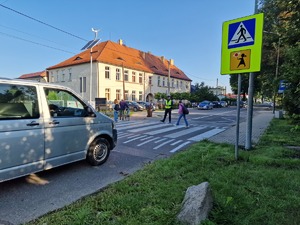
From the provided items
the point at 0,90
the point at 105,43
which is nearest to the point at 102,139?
the point at 0,90

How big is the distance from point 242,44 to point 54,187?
5092mm

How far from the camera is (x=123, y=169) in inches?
217

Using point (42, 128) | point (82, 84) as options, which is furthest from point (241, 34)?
point (82, 84)

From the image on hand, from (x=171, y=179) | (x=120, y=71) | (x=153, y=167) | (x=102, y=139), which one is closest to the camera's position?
(x=171, y=179)

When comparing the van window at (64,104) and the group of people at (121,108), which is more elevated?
the van window at (64,104)

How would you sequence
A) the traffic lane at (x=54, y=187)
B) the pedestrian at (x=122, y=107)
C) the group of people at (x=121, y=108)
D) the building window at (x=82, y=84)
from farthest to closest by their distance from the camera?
the building window at (x=82, y=84) → the pedestrian at (x=122, y=107) → the group of people at (x=121, y=108) → the traffic lane at (x=54, y=187)

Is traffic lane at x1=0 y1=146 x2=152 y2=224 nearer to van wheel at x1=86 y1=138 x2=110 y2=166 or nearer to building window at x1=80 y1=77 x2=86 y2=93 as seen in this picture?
van wheel at x1=86 y1=138 x2=110 y2=166

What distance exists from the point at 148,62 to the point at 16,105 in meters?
49.3

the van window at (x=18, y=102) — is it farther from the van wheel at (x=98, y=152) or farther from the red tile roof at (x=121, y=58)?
the red tile roof at (x=121, y=58)

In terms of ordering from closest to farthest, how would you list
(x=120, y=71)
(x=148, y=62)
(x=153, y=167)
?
1. (x=153, y=167)
2. (x=120, y=71)
3. (x=148, y=62)

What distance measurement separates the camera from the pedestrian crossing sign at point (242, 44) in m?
5.45

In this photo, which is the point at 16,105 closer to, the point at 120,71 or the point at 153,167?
the point at 153,167

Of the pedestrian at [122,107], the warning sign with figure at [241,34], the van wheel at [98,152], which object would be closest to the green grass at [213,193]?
the van wheel at [98,152]

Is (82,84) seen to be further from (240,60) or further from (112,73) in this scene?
(240,60)
